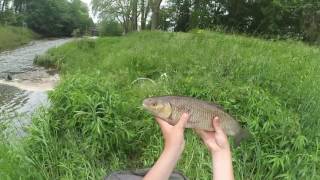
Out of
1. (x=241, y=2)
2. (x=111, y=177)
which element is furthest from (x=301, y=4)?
(x=111, y=177)

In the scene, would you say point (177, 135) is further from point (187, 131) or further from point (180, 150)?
point (187, 131)

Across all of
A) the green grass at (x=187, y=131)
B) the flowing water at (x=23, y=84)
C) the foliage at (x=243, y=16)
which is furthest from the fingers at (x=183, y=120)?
the foliage at (x=243, y=16)

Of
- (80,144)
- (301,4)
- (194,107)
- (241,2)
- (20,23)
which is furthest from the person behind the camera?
(20,23)

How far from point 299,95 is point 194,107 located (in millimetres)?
3900

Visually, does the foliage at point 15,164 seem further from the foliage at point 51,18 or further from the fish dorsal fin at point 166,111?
the foliage at point 51,18

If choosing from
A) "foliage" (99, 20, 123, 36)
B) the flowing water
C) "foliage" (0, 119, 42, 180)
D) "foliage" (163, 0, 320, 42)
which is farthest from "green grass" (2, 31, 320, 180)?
"foliage" (99, 20, 123, 36)

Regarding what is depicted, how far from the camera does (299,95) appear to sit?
241 inches

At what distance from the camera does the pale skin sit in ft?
8.09

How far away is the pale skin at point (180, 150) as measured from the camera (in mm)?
2465

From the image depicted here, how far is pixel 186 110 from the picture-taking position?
2523mm

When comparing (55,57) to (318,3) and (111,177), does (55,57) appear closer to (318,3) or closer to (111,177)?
(318,3)

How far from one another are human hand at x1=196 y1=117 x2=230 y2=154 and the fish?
28mm

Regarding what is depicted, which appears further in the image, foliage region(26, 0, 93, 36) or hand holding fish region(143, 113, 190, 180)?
foliage region(26, 0, 93, 36)

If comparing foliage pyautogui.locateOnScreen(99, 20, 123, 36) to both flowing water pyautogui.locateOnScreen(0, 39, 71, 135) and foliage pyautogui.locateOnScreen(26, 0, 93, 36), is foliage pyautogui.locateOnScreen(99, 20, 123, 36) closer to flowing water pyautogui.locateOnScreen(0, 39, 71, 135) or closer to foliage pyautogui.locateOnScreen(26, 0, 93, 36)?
foliage pyautogui.locateOnScreen(26, 0, 93, 36)
